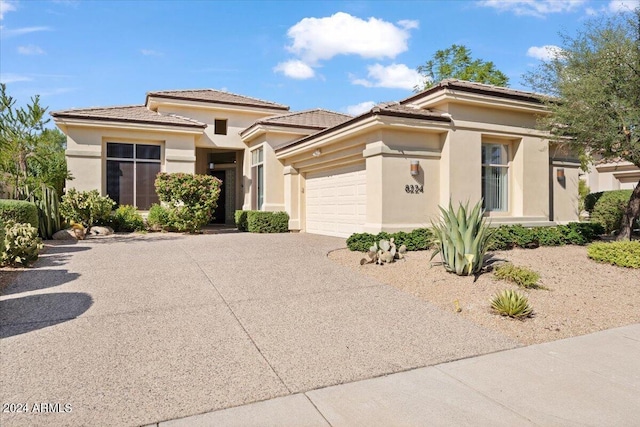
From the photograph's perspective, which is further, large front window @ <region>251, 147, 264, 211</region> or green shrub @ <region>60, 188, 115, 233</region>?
large front window @ <region>251, 147, 264, 211</region>

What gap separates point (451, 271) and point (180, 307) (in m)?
4.79

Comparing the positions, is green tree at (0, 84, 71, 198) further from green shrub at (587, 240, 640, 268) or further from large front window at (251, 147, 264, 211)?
green shrub at (587, 240, 640, 268)

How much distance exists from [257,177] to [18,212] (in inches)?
342

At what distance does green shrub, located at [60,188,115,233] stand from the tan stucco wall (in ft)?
5.04

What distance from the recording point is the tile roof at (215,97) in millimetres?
18797

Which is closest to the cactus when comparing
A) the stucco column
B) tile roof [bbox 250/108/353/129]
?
tile roof [bbox 250/108/353/129]

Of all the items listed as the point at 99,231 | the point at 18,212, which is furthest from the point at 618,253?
the point at 99,231

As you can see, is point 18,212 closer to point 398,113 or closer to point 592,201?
point 398,113

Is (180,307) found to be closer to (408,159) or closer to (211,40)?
(408,159)

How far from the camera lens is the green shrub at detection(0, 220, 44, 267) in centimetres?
796

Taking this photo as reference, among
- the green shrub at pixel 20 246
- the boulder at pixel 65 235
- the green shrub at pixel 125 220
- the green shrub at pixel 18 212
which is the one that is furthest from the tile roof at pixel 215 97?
the green shrub at pixel 20 246

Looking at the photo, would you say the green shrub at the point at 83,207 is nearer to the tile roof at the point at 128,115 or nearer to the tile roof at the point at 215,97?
the tile roof at the point at 128,115

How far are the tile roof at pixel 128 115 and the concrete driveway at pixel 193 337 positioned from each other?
9297 mm

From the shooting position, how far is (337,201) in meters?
13.8
